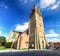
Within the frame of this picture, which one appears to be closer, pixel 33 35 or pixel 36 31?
pixel 36 31

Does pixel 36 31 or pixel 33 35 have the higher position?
pixel 36 31

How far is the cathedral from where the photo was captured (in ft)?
210

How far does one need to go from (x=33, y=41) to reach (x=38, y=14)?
19752 millimetres

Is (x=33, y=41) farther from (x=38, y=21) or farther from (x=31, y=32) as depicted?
(x=38, y=21)

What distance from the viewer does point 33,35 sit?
232 feet

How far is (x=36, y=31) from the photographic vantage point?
69.9m

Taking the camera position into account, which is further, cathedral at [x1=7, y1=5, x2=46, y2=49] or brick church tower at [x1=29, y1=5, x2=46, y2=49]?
brick church tower at [x1=29, y1=5, x2=46, y2=49]

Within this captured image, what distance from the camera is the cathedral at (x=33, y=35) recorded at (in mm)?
63997

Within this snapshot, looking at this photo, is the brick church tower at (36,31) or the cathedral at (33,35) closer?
the cathedral at (33,35)

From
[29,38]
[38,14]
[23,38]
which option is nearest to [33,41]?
[29,38]

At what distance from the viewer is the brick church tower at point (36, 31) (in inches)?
2687

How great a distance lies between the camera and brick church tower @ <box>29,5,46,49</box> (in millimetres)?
68250

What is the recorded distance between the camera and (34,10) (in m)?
76.6

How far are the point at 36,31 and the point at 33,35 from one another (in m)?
3.15
